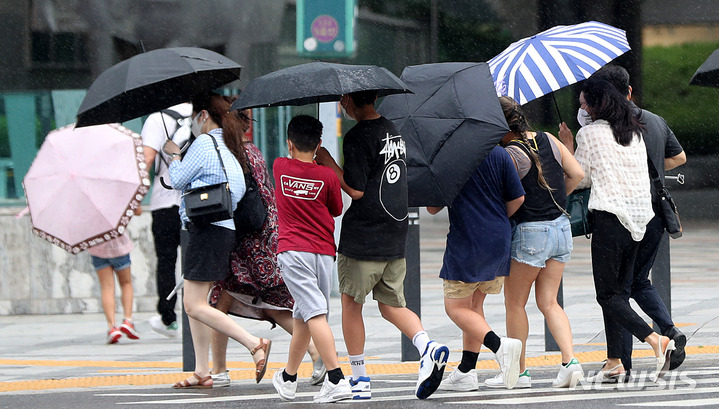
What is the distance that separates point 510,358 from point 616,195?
1070 millimetres

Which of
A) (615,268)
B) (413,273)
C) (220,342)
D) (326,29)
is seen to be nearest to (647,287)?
(615,268)

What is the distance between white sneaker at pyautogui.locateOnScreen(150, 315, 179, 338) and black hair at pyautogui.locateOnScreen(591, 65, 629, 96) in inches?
165

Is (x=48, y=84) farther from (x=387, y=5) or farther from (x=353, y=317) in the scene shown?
(x=353, y=317)

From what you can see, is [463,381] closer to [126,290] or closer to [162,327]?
[162,327]

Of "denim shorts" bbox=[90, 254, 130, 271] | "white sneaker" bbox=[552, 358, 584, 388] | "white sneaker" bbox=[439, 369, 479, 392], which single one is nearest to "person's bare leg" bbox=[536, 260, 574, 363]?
"white sneaker" bbox=[552, 358, 584, 388]

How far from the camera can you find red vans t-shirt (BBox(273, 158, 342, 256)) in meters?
5.72

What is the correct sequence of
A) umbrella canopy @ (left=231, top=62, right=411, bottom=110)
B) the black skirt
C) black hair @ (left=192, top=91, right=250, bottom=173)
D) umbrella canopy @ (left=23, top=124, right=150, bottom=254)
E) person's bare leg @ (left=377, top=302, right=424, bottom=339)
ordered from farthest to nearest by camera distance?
umbrella canopy @ (left=23, top=124, right=150, bottom=254) < black hair @ (left=192, top=91, right=250, bottom=173) < the black skirt < person's bare leg @ (left=377, top=302, right=424, bottom=339) < umbrella canopy @ (left=231, top=62, right=411, bottom=110)

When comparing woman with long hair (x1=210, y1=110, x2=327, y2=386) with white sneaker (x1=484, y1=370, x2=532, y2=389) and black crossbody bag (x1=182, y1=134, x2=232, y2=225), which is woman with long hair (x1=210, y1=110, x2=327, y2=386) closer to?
black crossbody bag (x1=182, y1=134, x2=232, y2=225)

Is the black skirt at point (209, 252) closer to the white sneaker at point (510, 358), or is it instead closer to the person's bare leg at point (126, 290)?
the white sneaker at point (510, 358)

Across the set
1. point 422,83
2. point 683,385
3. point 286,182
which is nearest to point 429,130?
point 422,83

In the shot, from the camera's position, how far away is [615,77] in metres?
6.25

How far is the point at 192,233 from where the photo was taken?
20.7 feet

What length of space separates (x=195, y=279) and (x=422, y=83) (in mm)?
1606

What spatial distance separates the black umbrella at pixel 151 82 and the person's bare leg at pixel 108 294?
2.85 metres
